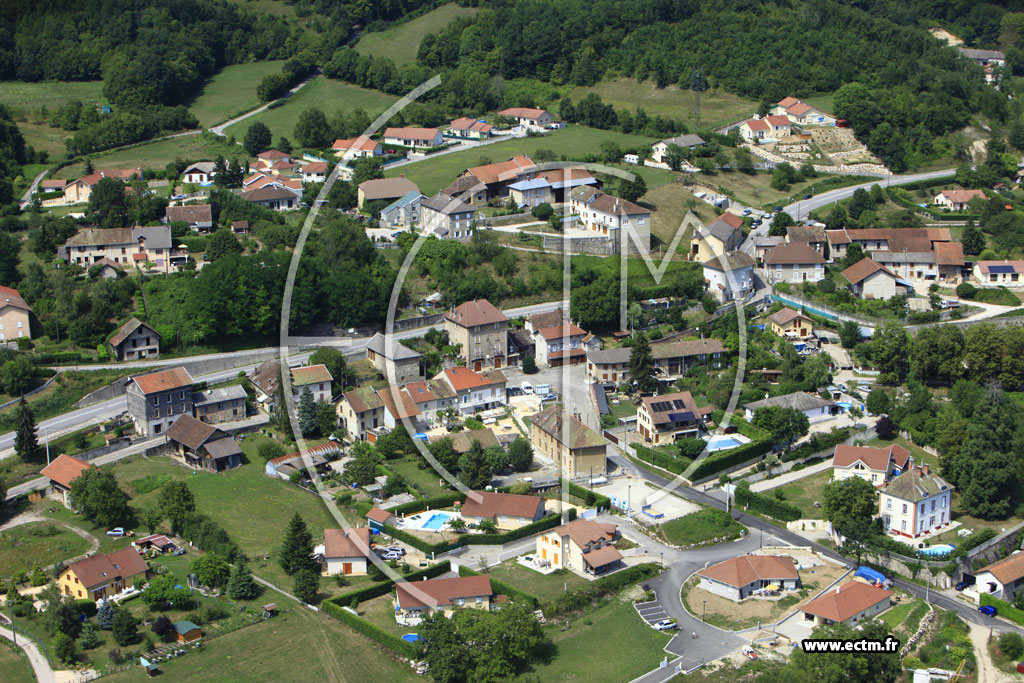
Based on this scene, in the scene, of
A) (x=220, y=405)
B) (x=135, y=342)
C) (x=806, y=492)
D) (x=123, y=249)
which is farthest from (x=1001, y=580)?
(x=123, y=249)

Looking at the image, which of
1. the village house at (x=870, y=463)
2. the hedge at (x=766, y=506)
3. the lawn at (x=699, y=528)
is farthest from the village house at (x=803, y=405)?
the lawn at (x=699, y=528)

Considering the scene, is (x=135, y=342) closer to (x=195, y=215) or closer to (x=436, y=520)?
(x=195, y=215)

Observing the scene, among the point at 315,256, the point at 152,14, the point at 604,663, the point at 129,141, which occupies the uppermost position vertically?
the point at 152,14

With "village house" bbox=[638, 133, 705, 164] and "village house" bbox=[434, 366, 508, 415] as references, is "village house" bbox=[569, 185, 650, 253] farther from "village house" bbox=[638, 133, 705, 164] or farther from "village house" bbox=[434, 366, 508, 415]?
"village house" bbox=[434, 366, 508, 415]

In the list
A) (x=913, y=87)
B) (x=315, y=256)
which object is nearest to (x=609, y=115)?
(x=913, y=87)

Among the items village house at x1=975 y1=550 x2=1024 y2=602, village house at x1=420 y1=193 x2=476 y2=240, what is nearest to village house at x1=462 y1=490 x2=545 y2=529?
village house at x1=975 y1=550 x2=1024 y2=602

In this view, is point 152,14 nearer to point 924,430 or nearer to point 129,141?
point 129,141

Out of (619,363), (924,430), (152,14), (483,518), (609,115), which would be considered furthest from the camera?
(152,14)
